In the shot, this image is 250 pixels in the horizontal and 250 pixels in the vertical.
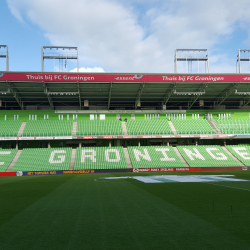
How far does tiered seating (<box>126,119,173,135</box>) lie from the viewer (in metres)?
40.8

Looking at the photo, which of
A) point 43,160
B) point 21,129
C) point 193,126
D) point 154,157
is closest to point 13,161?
point 43,160

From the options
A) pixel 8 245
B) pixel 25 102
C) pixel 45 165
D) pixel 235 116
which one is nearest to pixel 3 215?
pixel 8 245

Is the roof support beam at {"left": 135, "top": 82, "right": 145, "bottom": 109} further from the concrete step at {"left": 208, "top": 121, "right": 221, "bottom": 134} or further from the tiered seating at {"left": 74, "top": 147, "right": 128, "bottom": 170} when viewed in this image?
the concrete step at {"left": 208, "top": 121, "right": 221, "bottom": 134}

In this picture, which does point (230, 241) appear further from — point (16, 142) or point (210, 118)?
point (210, 118)

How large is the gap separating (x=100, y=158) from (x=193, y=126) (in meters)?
19.2

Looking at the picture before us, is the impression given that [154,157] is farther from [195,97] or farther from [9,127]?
[9,127]

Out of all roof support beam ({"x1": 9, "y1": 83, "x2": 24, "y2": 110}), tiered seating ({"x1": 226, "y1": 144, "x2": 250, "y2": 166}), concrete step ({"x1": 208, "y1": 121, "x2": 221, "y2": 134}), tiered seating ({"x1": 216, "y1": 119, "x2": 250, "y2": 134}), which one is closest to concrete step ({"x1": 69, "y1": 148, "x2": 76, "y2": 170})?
roof support beam ({"x1": 9, "y1": 83, "x2": 24, "y2": 110})

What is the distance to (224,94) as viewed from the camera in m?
44.5

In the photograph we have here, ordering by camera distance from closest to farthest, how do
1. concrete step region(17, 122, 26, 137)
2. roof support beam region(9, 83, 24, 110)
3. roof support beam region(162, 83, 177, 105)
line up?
1. roof support beam region(9, 83, 24, 110)
2. concrete step region(17, 122, 26, 137)
3. roof support beam region(162, 83, 177, 105)

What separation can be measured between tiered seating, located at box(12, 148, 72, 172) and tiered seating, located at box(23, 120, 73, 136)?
3292 millimetres

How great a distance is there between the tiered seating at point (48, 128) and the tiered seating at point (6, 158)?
3.97m

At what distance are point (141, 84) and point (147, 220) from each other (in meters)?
35.3

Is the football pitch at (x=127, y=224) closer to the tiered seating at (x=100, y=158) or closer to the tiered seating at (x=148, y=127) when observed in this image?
the tiered seating at (x=100, y=158)

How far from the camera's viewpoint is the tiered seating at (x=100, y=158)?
33469 mm
